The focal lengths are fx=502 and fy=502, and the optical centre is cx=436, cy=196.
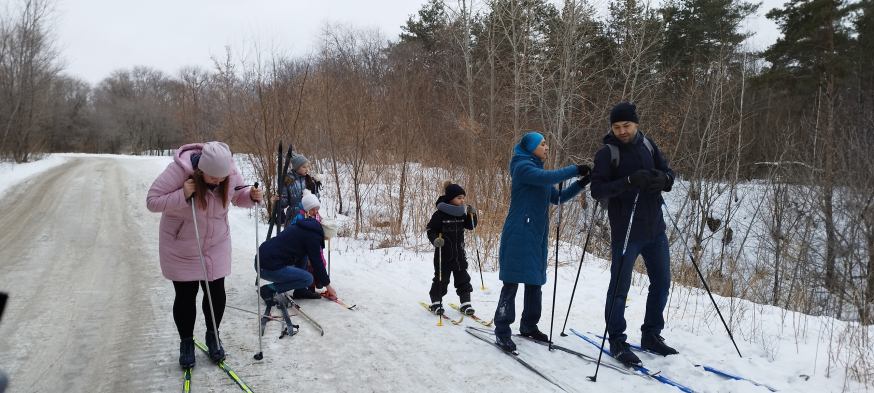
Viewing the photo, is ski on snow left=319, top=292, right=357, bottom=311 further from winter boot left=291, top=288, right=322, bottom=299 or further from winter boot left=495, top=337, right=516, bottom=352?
winter boot left=495, top=337, right=516, bottom=352

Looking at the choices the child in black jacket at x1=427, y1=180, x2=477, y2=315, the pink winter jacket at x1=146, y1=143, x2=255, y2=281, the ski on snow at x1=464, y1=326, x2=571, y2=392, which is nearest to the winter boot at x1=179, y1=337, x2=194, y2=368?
the pink winter jacket at x1=146, y1=143, x2=255, y2=281

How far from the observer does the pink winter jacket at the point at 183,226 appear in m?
3.66

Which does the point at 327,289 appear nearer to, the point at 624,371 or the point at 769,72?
the point at 624,371

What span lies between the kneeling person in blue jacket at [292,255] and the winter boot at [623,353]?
2994 millimetres

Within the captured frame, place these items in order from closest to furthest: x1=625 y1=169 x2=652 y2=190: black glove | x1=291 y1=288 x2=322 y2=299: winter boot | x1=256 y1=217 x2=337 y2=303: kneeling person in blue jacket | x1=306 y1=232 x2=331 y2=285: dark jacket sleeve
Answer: x1=625 y1=169 x2=652 y2=190: black glove < x1=256 y1=217 x2=337 y2=303: kneeling person in blue jacket < x1=306 y1=232 x2=331 y2=285: dark jacket sleeve < x1=291 y1=288 x2=322 y2=299: winter boot

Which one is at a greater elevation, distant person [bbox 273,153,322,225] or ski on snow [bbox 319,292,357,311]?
distant person [bbox 273,153,322,225]

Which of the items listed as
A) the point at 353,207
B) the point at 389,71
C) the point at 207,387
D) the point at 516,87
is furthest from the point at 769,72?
the point at 207,387

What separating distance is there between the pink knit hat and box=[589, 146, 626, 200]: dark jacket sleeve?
9.33 ft

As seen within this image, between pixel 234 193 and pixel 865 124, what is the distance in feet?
69.0

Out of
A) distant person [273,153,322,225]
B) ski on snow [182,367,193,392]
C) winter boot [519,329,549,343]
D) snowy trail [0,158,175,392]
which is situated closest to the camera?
ski on snow [182,367,193,392]

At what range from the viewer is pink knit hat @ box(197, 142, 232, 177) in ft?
12.0

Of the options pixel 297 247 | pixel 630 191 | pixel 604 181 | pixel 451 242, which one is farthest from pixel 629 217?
pixel 297 247

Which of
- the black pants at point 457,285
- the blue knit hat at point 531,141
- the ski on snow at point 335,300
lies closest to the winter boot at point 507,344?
the black pants at point 457,285

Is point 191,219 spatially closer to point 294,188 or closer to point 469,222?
point 469,222
